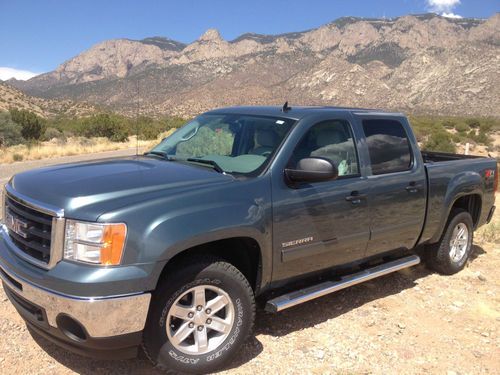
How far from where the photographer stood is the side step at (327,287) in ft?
12.8

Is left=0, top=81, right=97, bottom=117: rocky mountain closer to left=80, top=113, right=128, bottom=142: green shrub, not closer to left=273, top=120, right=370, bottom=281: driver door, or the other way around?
left=80, top=113, right=128, bottom=142: green shrub

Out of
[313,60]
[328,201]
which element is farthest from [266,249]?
[313,60]

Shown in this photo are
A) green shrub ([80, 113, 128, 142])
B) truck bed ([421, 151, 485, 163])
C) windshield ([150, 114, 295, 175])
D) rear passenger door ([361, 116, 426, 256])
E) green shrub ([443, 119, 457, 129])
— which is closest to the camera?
windshield ([150, 114, 295, 175])

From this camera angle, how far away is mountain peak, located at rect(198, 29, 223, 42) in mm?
186800

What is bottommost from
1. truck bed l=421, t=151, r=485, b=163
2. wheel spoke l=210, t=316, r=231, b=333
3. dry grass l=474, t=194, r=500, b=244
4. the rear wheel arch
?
wheel spoke l=210, t=316, r=231, b=333

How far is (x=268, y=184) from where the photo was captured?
379 cm

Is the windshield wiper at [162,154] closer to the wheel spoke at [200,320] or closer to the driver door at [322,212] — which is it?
the driver door at [322,212]

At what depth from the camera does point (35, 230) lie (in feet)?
10.8

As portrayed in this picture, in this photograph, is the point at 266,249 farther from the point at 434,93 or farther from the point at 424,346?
the point at 434,93

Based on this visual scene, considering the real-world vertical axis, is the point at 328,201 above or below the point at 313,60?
below

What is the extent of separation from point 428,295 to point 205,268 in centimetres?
304

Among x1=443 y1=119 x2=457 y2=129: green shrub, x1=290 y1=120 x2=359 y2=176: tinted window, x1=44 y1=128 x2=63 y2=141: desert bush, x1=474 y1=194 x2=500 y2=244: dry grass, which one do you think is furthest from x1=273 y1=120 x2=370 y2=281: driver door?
x1=443 y1=119 x2=457 y2=129: green shrub

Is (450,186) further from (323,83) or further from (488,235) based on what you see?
(323,83)

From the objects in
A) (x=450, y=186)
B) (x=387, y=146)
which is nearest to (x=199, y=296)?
(x=387, y=146)
